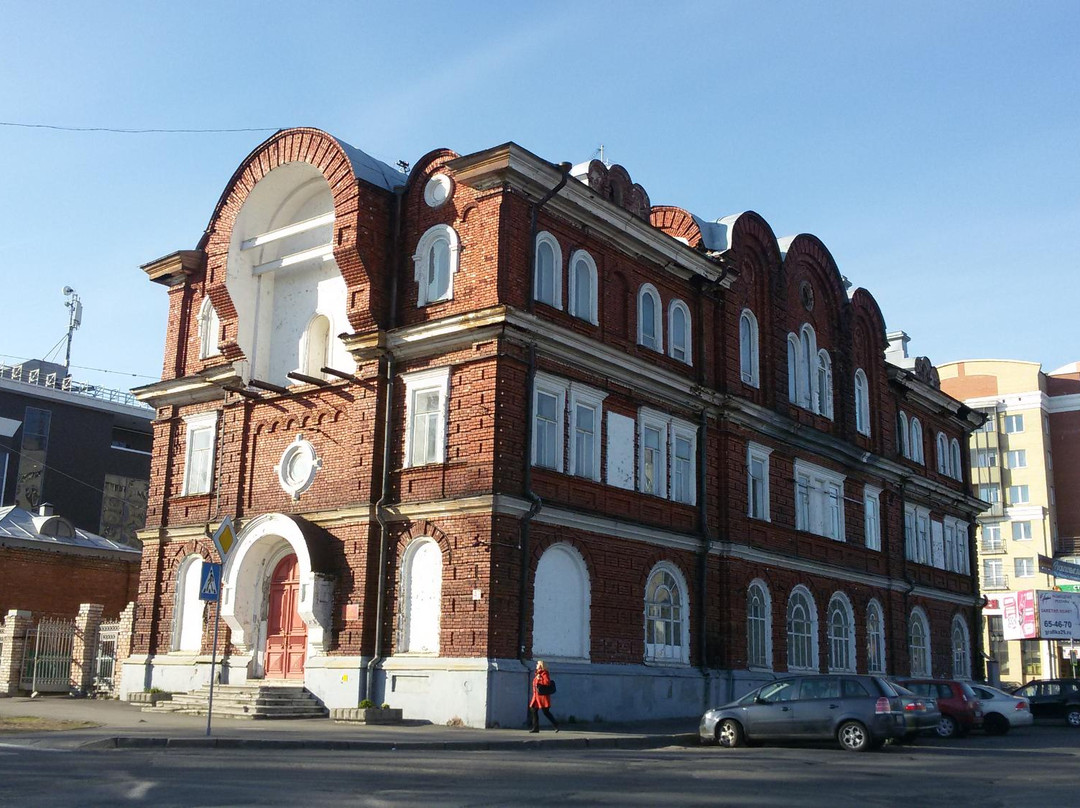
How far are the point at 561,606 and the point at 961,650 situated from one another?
77.2 ft

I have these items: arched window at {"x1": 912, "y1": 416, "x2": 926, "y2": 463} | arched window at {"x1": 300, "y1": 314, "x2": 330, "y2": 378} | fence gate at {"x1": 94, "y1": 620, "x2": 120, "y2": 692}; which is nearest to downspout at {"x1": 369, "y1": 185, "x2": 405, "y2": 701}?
arched window at {"x1": 300, "y1": 314, "x2": 330, "y2": 378}

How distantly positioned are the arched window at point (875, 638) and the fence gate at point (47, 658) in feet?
72.5

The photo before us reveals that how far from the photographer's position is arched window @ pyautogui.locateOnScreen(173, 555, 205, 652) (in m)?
27.4

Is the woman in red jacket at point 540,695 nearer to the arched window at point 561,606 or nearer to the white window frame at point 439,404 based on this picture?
the arched window at point 561,606

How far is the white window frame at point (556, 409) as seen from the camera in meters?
23.5

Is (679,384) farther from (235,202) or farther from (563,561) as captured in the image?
(235,202)

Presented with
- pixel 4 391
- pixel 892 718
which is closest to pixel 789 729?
pixel 892 718

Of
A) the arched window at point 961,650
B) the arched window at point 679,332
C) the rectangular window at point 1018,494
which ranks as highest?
the rectangular window at point 1018,494

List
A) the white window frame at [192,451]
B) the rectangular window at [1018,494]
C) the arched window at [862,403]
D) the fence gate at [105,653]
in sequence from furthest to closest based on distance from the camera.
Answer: the rectangular window at [1018,494] < the arched window at [862,403] < the fence gate at [105,653] < the white window frame at [192,451]

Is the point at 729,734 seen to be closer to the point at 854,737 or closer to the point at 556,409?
Result: the point at 854,737

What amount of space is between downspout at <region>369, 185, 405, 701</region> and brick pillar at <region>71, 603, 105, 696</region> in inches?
416

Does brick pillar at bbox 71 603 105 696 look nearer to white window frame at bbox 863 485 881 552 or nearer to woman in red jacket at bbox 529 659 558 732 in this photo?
woman in red jacket at bbox 529 659 558 732

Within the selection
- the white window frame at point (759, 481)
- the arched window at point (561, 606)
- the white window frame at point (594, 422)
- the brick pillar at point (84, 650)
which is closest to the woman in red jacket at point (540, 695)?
the arched window at point (561, 606)

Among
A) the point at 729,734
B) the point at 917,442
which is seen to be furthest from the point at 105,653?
the point at 917,442
